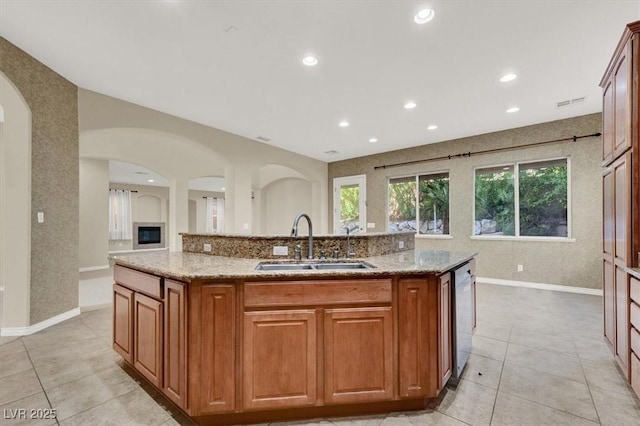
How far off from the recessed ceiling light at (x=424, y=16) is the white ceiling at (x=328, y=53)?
5cm

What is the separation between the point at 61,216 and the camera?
3.43 metres

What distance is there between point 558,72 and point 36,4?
478 cm

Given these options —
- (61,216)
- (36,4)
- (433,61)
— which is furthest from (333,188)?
(36,4)

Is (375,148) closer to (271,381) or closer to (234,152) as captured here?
(234,152)

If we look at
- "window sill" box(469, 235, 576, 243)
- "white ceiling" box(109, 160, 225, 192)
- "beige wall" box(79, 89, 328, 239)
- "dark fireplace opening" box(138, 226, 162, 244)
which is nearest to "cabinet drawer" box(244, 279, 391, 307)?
"beige wall" box(79, 89, 328, 239)

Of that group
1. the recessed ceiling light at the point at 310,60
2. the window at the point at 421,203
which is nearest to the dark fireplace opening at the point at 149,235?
the window at the point at 421,203

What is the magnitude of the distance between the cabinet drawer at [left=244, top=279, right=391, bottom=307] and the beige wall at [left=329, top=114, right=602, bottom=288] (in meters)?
4.56

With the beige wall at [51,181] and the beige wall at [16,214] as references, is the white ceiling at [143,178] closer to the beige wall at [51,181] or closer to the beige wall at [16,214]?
the beige wall at [51,181]

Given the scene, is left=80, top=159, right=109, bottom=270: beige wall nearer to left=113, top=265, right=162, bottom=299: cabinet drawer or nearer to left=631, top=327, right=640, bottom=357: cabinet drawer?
left=113, top=265, right=162, bottom=299: cabinet drawer

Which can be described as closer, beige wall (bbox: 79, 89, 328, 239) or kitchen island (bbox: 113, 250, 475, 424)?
kitchen island (bbox: 113, 250, 475, 424)

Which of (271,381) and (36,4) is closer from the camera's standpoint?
(271,381)

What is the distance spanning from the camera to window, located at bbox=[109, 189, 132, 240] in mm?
9930

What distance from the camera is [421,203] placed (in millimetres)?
6398

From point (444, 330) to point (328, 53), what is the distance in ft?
8.35
